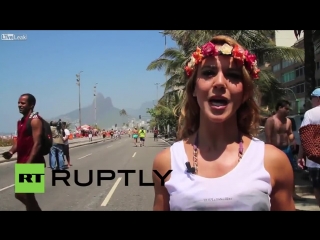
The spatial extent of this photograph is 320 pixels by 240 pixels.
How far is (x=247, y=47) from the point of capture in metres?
5.68

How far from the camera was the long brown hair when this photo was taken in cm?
141

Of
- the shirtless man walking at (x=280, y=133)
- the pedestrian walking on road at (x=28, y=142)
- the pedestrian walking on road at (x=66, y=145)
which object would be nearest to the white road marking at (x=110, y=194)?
the pedestrian walking on road at (x=66, y=145)

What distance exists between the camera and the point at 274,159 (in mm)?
1321

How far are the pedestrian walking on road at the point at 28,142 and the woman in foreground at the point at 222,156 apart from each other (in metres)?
1.46

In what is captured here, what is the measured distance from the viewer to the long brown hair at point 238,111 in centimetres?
141

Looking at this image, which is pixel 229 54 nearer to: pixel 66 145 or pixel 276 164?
pixel 276 164

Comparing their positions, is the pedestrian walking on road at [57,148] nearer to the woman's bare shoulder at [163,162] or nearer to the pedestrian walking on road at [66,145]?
the pedestrian walking on road at [66,145]

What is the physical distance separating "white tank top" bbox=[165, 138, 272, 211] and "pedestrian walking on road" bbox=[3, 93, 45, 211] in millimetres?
1581

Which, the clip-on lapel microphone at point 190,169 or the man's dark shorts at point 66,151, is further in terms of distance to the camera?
the man's dark shorts at point 66,151

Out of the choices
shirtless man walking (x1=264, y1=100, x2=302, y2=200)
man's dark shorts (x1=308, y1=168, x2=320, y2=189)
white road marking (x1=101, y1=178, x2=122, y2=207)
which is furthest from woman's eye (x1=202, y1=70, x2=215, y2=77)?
shirtless man walking (x1=264, y1=100, x2=302, y2=200)

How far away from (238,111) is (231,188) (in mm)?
332

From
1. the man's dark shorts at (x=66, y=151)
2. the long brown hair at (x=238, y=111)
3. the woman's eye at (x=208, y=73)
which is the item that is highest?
the woman's eye at (x=208, y=73)

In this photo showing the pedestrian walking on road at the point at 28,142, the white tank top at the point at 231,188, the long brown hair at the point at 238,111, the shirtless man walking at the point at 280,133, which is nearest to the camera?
the white tank top at the point at 231,188
